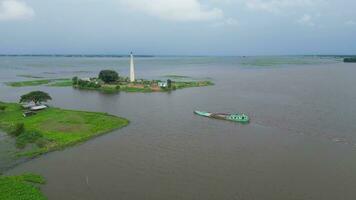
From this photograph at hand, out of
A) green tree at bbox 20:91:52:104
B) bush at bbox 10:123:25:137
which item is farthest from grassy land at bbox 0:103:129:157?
green tree at bbox 20:91:52:104

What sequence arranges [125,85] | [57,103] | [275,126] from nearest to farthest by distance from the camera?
[275,126] < [57,103] < [125,85]

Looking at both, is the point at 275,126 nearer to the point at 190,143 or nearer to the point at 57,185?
the point at 190,143

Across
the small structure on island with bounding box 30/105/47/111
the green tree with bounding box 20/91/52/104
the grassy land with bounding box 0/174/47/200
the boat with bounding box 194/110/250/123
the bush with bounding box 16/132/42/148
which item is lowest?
the grassy land with bounding box 0/174/47/200

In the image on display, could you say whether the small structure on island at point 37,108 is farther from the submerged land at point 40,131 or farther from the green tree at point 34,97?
the green tree at point 34,97

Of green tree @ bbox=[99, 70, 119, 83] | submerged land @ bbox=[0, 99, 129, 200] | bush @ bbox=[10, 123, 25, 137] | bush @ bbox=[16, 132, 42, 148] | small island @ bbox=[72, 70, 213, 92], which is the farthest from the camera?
green tree @ bbox=[99, 70, 119, 83]

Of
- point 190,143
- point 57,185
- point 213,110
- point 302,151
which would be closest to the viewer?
point 57,185

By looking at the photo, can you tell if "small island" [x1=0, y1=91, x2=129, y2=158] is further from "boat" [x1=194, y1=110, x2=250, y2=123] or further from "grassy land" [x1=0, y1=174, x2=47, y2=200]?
"boat" [x1=194, y1=110, x2=250, y2=123]

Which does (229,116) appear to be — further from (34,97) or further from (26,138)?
(34,97)

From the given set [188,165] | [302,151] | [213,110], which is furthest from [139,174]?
[213,110]
